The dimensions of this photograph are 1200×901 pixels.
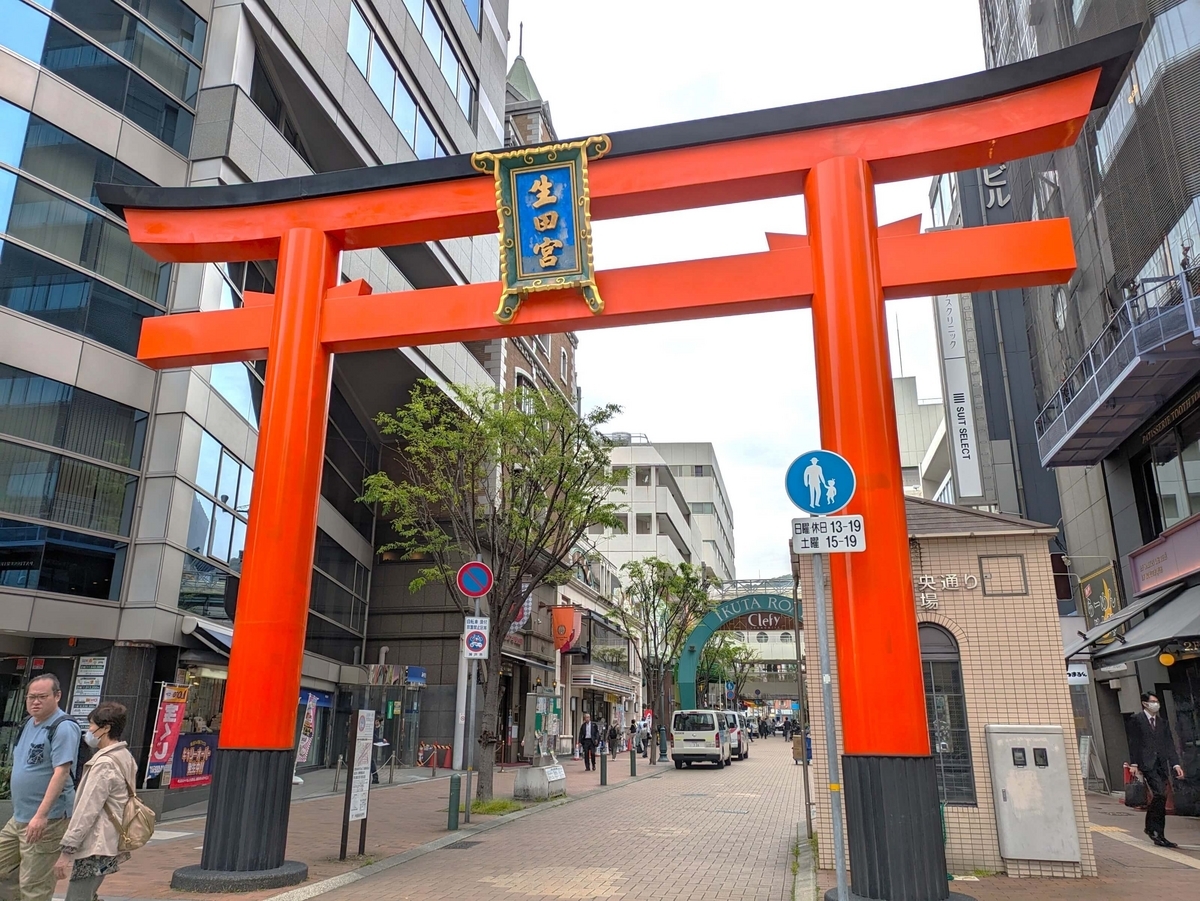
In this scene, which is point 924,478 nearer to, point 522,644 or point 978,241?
point 522,644

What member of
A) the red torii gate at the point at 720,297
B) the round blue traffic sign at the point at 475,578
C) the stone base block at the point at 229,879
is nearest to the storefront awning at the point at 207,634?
the round blue traffic sign at the point at 475,578

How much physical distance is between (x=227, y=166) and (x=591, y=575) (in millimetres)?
29826

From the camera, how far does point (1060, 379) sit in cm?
2238

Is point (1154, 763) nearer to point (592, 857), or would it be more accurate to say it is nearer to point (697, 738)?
point (592, 857)

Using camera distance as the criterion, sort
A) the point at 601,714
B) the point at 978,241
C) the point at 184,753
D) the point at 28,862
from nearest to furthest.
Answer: the point at 28,862 < the point at 978,241 < the point at 184,753 < the point at 601,714

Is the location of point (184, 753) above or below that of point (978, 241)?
below

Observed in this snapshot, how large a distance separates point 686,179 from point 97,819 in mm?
7424

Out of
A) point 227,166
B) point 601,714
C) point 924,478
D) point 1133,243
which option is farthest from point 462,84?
point 924,478

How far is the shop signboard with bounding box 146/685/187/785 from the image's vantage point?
1366cm

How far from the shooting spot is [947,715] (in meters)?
9.69

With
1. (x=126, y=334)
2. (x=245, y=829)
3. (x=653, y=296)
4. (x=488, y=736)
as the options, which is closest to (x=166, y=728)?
(x=488, y=736)

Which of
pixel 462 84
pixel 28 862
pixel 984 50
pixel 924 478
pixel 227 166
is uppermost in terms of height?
pixel 984 50

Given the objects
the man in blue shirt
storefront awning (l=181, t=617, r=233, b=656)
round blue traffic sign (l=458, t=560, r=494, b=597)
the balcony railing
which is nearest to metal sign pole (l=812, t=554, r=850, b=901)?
the man in blue shirt

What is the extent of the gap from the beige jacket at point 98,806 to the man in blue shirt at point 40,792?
0.14 meters
